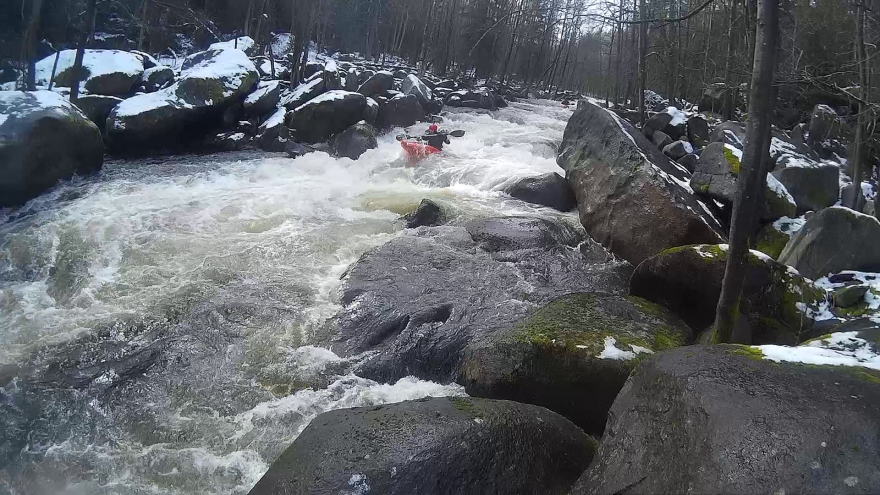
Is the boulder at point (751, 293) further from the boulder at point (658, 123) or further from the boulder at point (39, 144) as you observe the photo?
the boulder at point (658, 123)

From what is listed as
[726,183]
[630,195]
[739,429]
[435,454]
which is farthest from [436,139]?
[739,429]

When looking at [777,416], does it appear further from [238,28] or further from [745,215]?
[238,28]

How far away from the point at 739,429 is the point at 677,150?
438 inches

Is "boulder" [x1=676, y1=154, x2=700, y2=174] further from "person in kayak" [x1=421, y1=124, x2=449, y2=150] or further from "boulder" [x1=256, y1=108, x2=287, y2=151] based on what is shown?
"boulder" [x1=256, y1=108, x2=287, y2=151]

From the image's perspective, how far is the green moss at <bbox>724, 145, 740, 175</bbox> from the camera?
763 cm

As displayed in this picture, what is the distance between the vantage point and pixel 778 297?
4930 millimetres

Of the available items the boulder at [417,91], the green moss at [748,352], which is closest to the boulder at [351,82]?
the boulder at [417,91]

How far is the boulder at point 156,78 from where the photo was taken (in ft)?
49.8

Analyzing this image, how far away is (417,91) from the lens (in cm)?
2039

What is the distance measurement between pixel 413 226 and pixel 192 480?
544 centimetres

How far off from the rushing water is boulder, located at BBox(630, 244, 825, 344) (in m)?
2.38

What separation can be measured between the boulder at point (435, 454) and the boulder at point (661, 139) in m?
11.5

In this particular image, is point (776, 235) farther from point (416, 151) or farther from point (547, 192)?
point (416, 151)

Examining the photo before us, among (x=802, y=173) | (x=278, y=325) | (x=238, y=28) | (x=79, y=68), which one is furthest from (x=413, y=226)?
(x=238, y=28)
